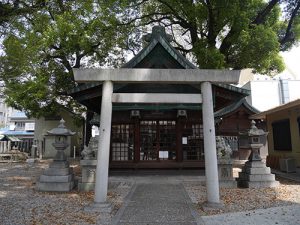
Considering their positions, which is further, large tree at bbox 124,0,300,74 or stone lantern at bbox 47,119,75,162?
large tree at bbox 124,0,300,74

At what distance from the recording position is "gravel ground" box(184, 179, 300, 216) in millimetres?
8188

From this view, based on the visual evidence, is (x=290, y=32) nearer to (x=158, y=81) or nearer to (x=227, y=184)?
(x=227, y=184)

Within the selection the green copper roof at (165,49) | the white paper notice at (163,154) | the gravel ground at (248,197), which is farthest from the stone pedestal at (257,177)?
the green copper roof at (165,49)

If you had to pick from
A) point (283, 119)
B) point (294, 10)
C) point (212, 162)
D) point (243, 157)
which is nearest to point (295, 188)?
point (212, 162)

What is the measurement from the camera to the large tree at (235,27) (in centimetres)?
1616

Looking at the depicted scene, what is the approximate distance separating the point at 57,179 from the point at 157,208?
193 inches

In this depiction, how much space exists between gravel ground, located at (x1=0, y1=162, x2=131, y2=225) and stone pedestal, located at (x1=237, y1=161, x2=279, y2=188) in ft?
16.6

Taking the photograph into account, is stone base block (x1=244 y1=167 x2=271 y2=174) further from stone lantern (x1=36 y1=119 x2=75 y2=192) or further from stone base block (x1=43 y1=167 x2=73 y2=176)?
stone base block (x1=43 y1=167 x2=73 y2=176)

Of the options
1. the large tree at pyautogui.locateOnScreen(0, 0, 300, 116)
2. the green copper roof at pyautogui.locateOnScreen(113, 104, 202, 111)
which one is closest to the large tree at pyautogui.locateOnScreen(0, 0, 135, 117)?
the large tree at pyautogui.locateOnScreen(0, 0, 300, 116)

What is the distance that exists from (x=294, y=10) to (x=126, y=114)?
502 inches

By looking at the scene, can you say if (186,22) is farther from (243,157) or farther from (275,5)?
(243,157)

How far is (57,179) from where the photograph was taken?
36.3ft

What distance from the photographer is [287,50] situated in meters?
20.9

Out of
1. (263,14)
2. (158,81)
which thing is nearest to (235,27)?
(263,14)
